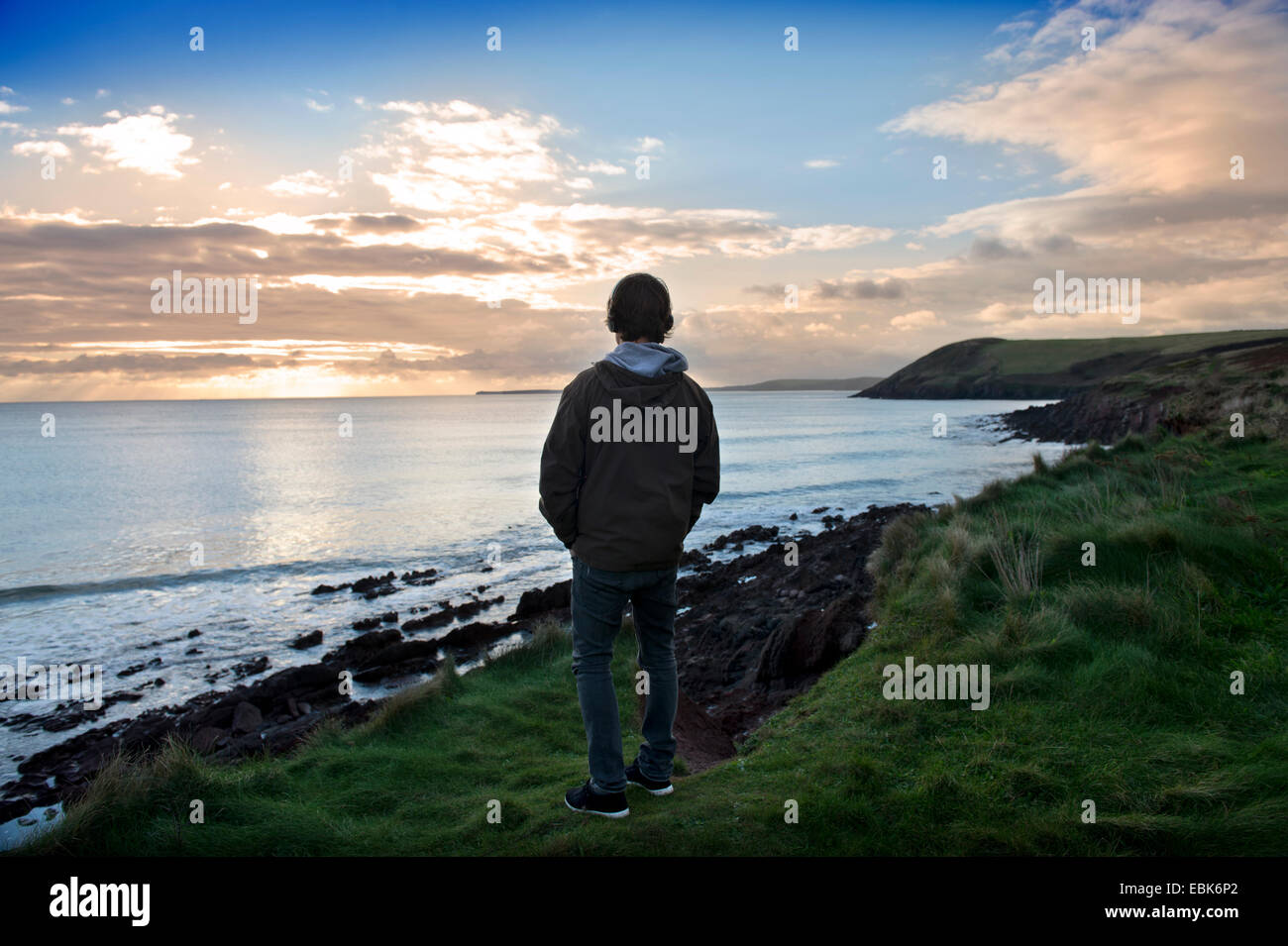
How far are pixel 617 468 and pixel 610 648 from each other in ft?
3.12

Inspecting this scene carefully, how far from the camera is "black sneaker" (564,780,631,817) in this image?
3783 mm

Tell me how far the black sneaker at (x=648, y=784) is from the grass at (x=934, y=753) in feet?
0.21

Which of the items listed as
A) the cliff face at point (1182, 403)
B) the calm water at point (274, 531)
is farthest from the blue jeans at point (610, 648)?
the cliff face at point (1182, 403)

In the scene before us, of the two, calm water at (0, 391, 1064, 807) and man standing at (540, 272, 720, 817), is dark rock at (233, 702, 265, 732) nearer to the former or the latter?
calm water at (0, 391, 1064, 807)

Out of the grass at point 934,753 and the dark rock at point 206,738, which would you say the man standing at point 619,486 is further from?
the dark rock at point 206,738

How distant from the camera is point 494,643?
13938mm

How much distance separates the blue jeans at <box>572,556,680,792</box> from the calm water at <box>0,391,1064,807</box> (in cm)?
964

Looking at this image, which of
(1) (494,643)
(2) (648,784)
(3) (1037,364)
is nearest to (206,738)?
(1) (494,643)

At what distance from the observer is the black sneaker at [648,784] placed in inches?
161

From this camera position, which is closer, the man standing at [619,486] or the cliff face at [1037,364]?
the man standing at [619,486]

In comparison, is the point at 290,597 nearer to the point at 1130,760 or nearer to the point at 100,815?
the point at 100,815

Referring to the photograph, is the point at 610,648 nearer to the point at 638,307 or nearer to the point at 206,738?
the point at 638,307
